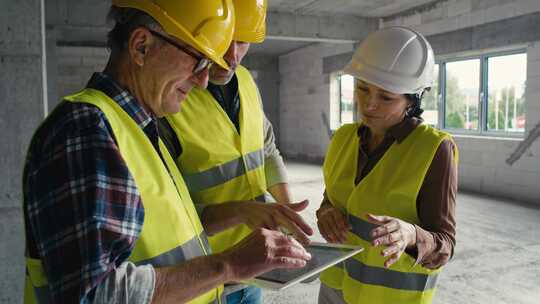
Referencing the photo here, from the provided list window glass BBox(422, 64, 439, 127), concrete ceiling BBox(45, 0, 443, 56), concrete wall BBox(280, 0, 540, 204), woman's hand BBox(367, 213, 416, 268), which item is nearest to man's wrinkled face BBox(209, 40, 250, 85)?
woman's hand BBox(367, 213, 416, 268)

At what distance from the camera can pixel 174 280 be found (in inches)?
32.4

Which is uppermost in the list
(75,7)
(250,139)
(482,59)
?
(75,7)

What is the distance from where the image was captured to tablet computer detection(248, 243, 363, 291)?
1.01m

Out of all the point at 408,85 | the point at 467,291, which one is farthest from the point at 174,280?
the point at 467,291

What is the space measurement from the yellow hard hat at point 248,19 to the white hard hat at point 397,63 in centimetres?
39

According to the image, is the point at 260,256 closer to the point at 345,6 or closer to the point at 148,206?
the point at 148,206

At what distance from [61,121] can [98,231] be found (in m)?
0.21

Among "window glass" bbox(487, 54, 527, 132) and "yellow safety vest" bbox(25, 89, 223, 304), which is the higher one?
"window glass" bbox(487, 54, 527, 132)

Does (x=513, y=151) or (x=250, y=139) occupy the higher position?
(x=250, y=139)

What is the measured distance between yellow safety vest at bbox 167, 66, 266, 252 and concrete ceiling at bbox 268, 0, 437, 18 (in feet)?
21.6

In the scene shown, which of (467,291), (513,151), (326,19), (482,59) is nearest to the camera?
(467,291)

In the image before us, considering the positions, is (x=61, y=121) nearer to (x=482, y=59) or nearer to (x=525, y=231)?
(x=525, y=231)

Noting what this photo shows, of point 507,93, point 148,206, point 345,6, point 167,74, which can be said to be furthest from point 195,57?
point 345,6

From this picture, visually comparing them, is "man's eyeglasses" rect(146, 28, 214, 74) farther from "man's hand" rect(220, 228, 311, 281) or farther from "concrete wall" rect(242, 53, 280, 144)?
"concrete wall" rect(242, 53, 280, 144)
